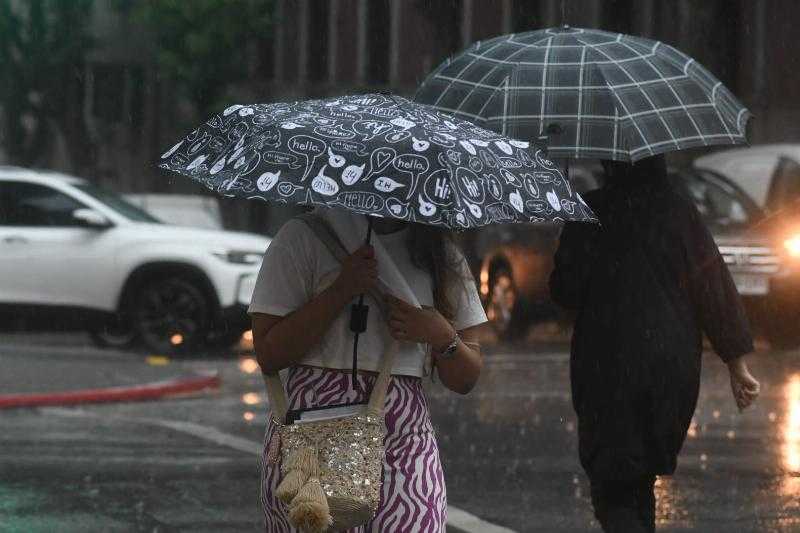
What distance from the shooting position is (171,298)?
1725cm

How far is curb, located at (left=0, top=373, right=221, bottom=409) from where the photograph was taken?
1304cm

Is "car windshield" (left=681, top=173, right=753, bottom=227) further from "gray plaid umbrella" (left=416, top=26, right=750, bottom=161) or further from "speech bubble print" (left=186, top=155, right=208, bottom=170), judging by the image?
"speech bubble print" (left=186, top=155, right=208, bottom=170)

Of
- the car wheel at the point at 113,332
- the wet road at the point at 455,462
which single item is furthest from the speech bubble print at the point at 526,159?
the car wheel at the point at 113,332

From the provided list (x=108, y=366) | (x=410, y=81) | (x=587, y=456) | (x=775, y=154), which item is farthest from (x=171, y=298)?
(x=410, y=81)

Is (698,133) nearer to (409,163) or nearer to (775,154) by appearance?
(409,163)

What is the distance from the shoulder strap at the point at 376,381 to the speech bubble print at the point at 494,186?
341 millimetres

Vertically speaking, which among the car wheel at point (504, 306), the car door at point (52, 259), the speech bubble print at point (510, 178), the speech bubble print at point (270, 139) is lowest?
the car wheel at point (504, 306)

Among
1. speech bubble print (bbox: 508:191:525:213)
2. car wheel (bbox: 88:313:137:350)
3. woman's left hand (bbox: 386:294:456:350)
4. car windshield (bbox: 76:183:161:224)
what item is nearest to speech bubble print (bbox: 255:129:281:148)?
woman's left hand (bbox: 386:294:456:350)

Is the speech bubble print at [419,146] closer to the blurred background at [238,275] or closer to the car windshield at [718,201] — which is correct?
the blurred background at [238,275]

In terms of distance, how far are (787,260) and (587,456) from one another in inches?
437

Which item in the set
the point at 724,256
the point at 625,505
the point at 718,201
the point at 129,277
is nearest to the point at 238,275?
the point at 129,277

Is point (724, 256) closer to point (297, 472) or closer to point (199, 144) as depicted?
point (199, 144)

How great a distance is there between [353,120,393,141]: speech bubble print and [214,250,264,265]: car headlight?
1284cm

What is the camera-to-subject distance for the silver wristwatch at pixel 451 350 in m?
4.51
